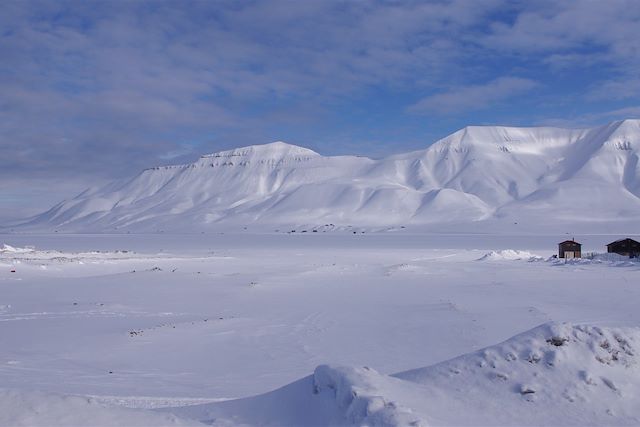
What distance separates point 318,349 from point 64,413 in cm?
856

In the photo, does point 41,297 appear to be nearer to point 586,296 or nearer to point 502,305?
point 502,305

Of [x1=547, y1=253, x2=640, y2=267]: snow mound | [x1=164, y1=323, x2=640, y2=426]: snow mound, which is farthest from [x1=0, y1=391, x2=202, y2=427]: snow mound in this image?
[x1=547, y1=253, x2=640, y2=267]: snow mound

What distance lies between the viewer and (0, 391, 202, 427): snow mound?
6203 mm

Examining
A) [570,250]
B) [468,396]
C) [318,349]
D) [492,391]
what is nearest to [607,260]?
[570,250]

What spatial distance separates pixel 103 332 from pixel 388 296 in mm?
12042

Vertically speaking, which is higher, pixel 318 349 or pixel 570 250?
pixel 570 250

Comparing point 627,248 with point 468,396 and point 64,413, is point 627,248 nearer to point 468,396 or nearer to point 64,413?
point 468,396

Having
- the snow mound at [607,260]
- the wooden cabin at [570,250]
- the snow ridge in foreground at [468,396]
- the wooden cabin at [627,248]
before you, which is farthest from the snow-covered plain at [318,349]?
the wooden cabin at [570,250]

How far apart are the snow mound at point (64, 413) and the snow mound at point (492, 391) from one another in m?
1.34

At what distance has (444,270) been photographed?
3912cm

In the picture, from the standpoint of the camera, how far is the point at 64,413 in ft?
20.9

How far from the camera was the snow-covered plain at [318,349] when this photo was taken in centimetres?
735

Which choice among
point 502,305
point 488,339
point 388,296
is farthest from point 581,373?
point 388,296

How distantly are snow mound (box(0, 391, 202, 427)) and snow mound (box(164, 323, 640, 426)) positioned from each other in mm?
1341
